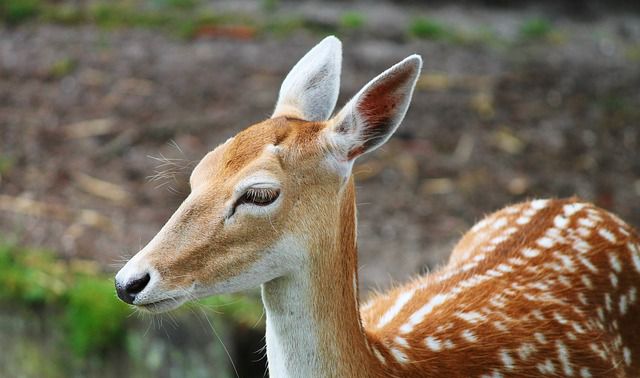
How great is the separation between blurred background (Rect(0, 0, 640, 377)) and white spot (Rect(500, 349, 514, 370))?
4.52 ft

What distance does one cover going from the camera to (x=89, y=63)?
27.9 ft

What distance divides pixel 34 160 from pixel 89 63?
1.53 meters

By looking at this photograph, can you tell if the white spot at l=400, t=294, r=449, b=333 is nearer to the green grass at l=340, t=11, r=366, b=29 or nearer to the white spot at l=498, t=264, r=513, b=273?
the white spot at l=498, t=264, r=513, b=273

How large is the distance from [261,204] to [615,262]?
1533mm

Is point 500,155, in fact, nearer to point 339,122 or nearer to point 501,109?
point 501,109

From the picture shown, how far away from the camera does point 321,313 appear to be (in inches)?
124

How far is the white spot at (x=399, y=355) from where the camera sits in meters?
3.36

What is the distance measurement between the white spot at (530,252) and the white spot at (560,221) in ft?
0.54

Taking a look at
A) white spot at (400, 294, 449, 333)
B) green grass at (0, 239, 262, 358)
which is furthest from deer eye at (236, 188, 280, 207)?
green grass at (0, 239, 262, 358)

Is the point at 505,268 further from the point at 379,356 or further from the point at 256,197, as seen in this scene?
the point at 256,197

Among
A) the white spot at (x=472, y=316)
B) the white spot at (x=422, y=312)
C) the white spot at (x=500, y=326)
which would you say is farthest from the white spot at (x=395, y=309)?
the white spot at (x=500, y=326)

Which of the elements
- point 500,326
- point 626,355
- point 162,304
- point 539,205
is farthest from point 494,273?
point 162,304

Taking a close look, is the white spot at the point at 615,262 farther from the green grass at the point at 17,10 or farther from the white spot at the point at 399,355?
the green grass at the point at 17,10

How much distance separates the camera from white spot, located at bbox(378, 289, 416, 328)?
3764mm
